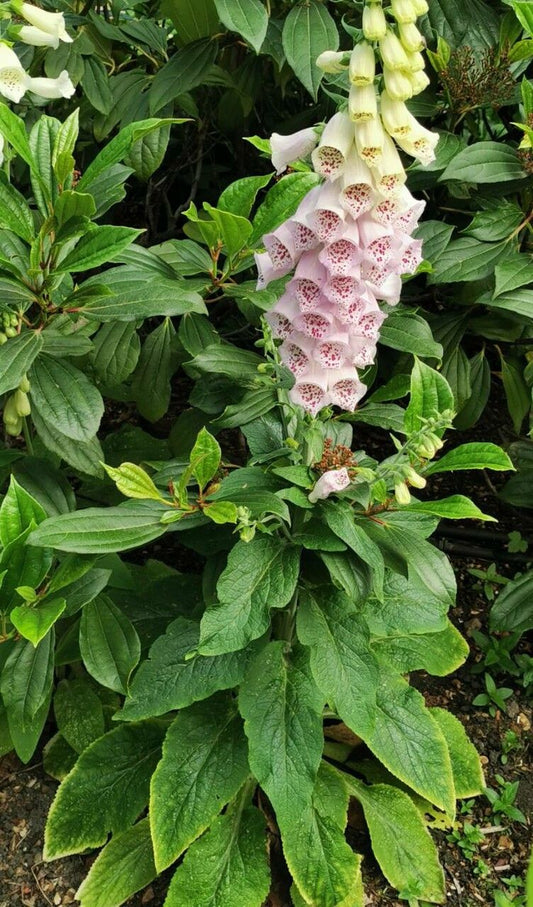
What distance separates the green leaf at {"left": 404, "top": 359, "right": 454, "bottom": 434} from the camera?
168 cm

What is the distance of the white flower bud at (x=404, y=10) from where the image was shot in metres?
1.27

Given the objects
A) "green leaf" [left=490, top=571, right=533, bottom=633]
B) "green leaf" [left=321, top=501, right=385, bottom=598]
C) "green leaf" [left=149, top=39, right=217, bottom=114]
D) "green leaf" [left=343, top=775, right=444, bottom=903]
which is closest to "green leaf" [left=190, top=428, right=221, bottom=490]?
"green leaf" [left=321, top=501, right=385, bottom=598]

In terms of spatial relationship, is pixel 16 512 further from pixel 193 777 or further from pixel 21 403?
pixel 193 777

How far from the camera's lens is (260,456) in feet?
5.89

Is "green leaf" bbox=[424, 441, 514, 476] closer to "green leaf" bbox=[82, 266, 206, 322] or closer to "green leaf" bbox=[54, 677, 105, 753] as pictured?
"green leaf" bbox=[82, 266, 206, 322]

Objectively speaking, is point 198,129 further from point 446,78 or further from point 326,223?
point 326,223

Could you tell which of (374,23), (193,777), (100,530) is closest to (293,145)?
(374,23)

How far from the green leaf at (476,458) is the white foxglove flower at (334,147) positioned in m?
0.55

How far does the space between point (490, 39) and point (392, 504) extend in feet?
3.96

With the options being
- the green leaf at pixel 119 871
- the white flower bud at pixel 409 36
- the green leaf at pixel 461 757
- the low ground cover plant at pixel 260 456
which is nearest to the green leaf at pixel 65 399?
the low ground cover plant at pixel 260 456

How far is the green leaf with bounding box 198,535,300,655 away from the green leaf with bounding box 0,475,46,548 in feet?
1.27

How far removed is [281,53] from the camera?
2.06 meters

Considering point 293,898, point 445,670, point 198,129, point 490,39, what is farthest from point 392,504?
point 198,129

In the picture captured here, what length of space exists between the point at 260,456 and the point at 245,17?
2.85 ft
